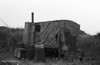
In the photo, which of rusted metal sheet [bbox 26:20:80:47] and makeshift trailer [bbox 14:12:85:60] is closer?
makeshift trailer [bbox 14:12:85:60]

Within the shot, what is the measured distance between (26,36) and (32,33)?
1071 mm

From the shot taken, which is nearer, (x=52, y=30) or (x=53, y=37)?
(x=53, y=37)

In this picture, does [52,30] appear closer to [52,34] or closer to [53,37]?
[52,34]

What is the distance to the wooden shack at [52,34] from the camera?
20391 millimetres

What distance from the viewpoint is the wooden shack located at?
2039 cm

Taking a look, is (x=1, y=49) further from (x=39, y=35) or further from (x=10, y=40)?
(x=39, y=35)

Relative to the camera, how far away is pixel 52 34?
2153cm

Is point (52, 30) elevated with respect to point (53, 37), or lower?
elevated

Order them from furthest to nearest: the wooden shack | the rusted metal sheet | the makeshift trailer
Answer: the rusted metal sheet
the wooden shack
the makeshift trailer

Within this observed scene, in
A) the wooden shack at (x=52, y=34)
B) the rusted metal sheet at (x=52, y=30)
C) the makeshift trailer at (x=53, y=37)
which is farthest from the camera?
the rusted metal sheet at (x=52, y=30)

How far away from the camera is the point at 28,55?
1975 centimetres

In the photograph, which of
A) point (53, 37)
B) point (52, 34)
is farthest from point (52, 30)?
point (53, 37)

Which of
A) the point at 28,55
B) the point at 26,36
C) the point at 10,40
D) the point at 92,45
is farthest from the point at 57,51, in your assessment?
the point at 10,40

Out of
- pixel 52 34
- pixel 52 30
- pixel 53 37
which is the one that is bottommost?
pixel 53 37
